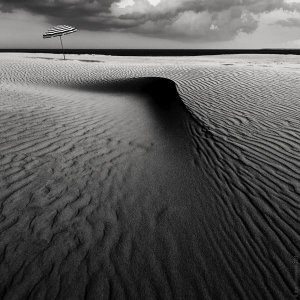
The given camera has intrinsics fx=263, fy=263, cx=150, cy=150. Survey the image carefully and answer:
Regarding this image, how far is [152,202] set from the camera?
3549 millimetres

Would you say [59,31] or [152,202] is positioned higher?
[59,31]

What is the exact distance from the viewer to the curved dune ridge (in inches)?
94.9

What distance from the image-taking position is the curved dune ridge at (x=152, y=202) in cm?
241

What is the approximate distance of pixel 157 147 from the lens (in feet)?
17.1

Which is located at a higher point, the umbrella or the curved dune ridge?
the umbrella

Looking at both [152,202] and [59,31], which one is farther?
[59,31]

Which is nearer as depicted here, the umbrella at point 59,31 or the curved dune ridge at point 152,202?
the curved dune ridge at point 152,202

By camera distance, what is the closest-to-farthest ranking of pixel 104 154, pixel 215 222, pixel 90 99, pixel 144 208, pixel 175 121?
pixel 215 222
pixel 144 208
pixel 104 154
pixel 175 121
pixel 90 99

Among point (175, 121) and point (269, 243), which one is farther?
point (175, 121)

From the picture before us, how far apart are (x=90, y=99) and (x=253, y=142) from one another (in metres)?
5.72

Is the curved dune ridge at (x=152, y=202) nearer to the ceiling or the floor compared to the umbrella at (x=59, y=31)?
nearer to the floor

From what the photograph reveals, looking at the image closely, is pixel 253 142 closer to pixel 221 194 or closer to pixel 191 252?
pixel 221 194

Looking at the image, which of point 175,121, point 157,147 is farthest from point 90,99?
point 157,147

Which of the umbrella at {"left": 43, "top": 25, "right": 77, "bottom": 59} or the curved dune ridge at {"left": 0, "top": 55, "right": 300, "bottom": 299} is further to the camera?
the umbrella at {"left": 43, "top": 25, "right": 77, "bottom": 59}
